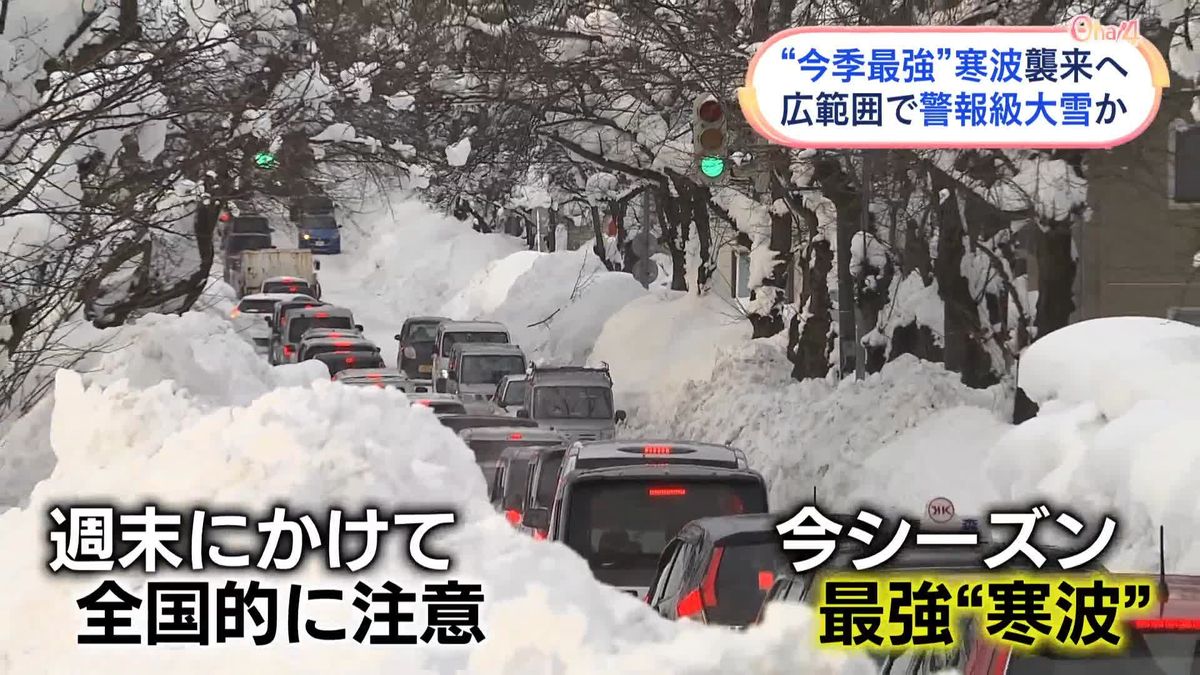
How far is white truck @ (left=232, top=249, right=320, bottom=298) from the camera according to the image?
69.0 m

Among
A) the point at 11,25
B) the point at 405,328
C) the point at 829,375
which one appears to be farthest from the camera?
the point at 405,328

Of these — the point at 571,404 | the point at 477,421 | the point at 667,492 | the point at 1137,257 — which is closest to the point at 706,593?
the point at 667,492

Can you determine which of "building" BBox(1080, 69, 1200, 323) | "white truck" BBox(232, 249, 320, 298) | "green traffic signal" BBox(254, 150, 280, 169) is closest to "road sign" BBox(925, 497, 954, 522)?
"green traffic signal" BBox(254, 150, 280, 169)

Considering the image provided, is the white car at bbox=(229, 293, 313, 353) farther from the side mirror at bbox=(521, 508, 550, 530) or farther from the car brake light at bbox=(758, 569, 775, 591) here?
the car brake light at bbox=(758, 569, 775, 591)

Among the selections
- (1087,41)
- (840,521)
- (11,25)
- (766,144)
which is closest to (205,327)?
(766,144)

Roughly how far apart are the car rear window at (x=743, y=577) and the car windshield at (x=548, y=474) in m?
6.71

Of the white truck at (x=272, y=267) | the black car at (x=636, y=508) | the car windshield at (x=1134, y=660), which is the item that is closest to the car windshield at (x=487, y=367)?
the black car at (x=636, y=508)

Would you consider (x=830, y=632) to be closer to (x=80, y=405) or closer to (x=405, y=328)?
(x=80, y=405)

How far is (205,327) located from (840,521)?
17792 millimetres

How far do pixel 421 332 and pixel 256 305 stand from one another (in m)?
13.5

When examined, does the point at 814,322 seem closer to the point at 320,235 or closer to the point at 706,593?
the point at 706,593

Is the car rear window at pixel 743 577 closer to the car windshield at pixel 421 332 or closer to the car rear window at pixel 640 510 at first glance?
the car rear window at pixel 640 510

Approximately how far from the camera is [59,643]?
27.4ft
